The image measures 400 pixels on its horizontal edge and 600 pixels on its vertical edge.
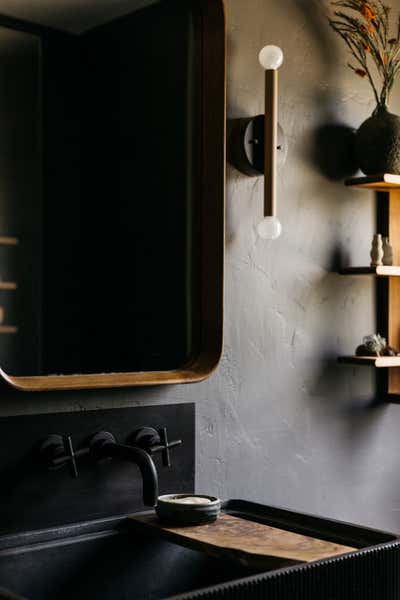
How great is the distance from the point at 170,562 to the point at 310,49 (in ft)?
4.47

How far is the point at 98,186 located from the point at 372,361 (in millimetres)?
860

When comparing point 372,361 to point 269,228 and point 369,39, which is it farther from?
point 369,39

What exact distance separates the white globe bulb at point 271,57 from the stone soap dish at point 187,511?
102 centimetres

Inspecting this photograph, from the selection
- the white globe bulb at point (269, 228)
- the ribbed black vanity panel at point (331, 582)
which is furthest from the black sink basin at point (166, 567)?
the white globe bulb at point (269, 228)

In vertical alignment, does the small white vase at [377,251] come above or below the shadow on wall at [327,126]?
below

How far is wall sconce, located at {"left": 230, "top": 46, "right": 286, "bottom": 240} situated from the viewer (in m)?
1.98

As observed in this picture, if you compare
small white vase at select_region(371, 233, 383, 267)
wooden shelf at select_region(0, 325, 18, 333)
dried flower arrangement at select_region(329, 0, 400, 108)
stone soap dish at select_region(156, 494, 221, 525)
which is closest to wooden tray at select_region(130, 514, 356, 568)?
stone soap dish at select_region(156, 494, 221, 525)

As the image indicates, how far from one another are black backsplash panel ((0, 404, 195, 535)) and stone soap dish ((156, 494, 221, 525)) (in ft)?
0.40

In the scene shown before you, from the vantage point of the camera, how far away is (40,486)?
1.73 m

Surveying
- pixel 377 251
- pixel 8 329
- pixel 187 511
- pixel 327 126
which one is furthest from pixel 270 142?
pixel 187 511

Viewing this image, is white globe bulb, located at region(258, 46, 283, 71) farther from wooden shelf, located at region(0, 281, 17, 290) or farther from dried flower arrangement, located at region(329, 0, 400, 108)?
wooden shelf, located at region(0, 281, 17, 290)

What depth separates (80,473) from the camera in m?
1.78

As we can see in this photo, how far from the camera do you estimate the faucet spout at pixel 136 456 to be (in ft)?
5.52

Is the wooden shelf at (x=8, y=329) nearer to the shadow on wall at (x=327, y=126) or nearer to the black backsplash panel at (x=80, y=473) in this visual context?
the black backsplash panel at (x=80, y=473)
